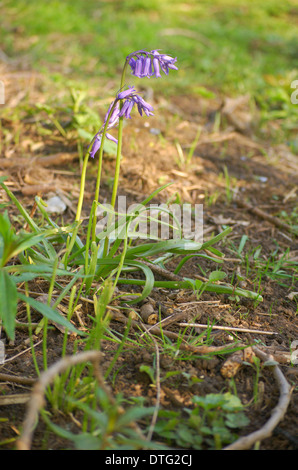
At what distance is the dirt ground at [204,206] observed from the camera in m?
1.56

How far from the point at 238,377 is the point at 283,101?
3649 mm

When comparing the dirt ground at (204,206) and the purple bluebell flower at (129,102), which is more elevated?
the purple bluebell flower at (129,102)

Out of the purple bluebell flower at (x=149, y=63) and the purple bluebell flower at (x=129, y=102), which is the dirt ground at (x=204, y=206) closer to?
the purple bluebell flower at (x=129, y=102)

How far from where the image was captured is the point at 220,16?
24.1 ft

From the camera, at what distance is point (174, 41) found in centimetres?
596

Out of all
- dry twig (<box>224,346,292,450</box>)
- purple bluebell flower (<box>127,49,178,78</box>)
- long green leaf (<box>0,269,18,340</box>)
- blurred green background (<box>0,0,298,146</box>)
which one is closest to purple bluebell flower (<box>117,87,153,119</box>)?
purple bluebell flower (<box>127,49,178,78</box>)

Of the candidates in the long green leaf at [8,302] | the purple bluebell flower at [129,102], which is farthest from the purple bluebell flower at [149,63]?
the long green leaf at [8,302]

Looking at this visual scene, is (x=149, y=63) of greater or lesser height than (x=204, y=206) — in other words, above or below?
above

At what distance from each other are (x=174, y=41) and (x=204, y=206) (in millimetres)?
3782

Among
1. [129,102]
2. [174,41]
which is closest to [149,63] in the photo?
[129,102]

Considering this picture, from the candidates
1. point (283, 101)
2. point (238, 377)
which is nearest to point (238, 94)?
point (283, 101)

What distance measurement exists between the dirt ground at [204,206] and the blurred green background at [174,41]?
524mm

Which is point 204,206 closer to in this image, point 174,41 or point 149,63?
point 149,63

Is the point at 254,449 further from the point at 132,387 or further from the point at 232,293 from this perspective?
the point at 232,293
